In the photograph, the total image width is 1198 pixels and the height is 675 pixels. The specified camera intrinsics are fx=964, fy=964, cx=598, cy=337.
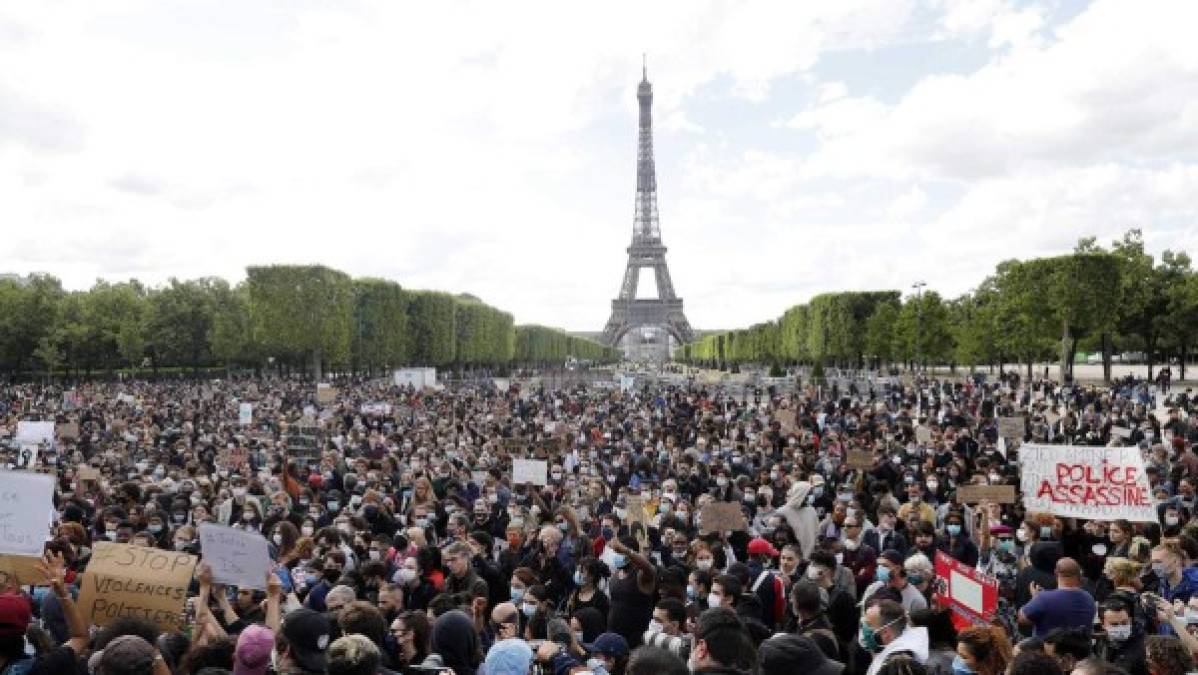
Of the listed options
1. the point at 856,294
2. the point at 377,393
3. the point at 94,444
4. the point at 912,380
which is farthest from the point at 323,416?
the point at 856,294

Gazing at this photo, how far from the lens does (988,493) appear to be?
10.1 m

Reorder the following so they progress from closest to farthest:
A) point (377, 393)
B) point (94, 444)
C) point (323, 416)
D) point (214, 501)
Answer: point (214, 501)
point (94, 444)
point (323, 416)
point (377, 393)

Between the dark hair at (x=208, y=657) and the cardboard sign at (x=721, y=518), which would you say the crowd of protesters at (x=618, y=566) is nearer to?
the dark hair at (x=208, y=657)

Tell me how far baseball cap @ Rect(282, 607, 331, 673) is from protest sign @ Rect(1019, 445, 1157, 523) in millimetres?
7395

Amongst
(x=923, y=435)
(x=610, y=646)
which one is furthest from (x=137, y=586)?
(x=923, y=435)

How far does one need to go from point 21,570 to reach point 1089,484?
30.0 feet

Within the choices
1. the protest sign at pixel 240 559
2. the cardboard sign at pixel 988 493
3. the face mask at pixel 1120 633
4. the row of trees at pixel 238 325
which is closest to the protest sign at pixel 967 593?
the face mask at pixel 1120 633

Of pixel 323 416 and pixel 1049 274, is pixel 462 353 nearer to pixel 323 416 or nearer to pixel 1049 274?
pixel 1049 274

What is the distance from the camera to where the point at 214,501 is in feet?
38.1

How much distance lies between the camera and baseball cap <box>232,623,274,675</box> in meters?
4.49

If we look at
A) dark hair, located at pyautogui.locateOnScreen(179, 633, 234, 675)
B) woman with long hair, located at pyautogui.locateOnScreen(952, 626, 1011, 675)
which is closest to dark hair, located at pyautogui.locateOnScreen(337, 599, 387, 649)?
dark hair, located at pyautogui.locateOnScreen(179, 633, 234, 675)

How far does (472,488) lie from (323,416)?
1502cm

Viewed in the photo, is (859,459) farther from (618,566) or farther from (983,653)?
(983,653)

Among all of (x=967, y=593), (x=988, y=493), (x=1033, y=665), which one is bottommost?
(x=967, y=593)
